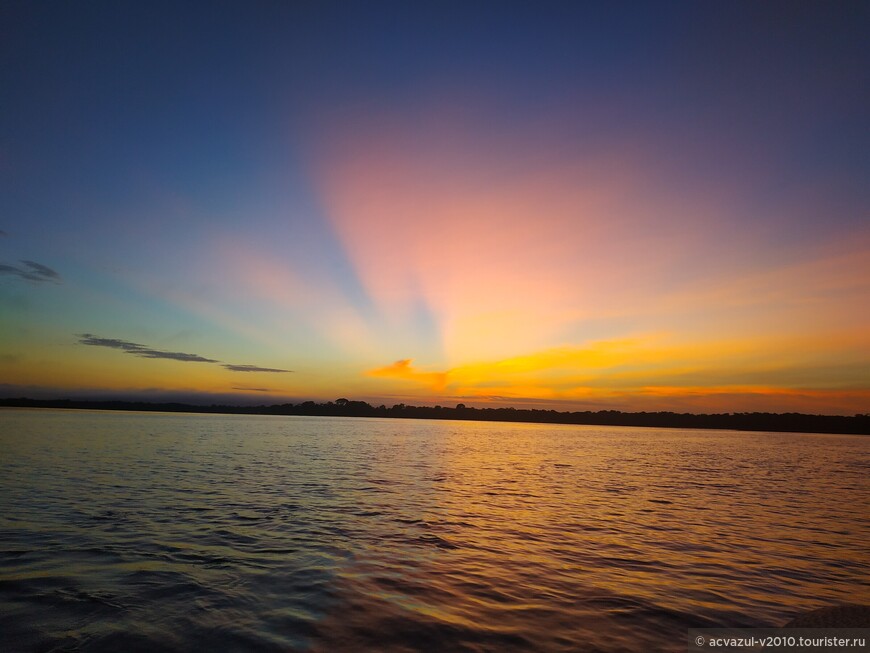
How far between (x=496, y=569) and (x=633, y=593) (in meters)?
4.14

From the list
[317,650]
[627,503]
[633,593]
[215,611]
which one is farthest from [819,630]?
[627,503]

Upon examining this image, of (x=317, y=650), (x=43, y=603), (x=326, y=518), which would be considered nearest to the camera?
(x=317, y=650)

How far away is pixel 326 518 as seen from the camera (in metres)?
23.2

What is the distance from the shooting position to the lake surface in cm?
1080

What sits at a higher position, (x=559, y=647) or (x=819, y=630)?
(x=819, y=630)

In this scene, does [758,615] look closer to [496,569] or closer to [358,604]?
[496,569]

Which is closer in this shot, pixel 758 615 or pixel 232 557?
pixel 758 615

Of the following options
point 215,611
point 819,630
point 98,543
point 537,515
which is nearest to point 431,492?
point 537,515

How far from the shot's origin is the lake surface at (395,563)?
425 inches

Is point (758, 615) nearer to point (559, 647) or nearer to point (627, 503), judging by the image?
point (559, 647)

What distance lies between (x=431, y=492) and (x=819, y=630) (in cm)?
2636

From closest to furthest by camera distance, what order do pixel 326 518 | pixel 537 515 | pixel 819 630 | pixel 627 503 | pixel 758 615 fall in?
1. pixel 819 630
2. pixel 758 615
3. pixel 326 518
4. pixel 537 515
5. pixel 627 503

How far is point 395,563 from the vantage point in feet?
53.2

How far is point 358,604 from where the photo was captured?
12.4m
